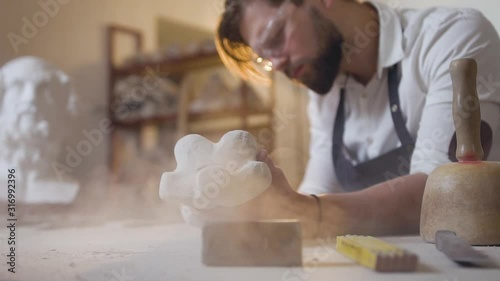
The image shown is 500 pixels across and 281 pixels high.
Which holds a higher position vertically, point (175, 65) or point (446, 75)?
point (446, 75)

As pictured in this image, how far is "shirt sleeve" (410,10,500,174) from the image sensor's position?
80cm

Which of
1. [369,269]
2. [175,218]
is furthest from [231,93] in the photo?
[369,269]

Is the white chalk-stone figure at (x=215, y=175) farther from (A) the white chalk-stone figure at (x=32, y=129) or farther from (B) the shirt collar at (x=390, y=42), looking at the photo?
(A) the white chalk-stone figure at (x=32, y=129)

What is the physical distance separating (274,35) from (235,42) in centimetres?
17

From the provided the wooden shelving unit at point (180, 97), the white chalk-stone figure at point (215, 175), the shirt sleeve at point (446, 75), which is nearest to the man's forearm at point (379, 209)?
the shirt sleeve at point (446, 75)

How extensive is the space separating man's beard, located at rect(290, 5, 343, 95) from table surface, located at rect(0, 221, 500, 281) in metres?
0.52

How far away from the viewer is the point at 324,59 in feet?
3.59

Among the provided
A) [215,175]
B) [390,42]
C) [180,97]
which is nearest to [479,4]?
[390,42]

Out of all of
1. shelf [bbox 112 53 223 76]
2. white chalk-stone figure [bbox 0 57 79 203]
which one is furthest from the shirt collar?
shelf [bbox 112 53 223 76]

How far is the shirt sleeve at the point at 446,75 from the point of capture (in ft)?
2.62

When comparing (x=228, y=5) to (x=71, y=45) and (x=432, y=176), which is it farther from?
(x=71, y=45)

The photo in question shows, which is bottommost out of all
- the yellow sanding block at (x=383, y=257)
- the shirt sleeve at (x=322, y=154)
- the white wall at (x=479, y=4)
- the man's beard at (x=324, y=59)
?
the shirt sleeve at (x=322, y=154)

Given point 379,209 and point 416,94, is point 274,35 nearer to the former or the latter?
point 416,94

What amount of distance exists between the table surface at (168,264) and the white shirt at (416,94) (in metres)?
0.23
